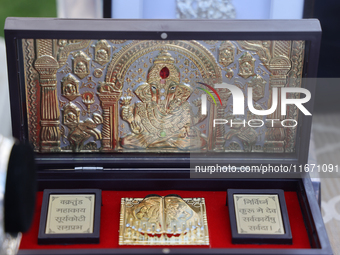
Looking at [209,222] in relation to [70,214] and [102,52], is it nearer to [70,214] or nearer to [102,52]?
[70,214]

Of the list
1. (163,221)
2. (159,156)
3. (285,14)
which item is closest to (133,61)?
(159,156)

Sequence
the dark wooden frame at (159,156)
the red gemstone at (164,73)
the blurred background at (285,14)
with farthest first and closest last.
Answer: the blurred background at (285,14)
the red gemstone at (164,73)
the dark wooden frame at (159,156)

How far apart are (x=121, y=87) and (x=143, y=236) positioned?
410mm

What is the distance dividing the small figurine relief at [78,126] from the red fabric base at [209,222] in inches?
6.7

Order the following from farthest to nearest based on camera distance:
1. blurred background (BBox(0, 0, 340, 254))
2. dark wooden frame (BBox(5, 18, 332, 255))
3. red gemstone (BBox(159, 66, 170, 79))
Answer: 1. blurred background (BBox(0, 0, 340, 254))
2. red gemstone (BBox(159, 66, 170, 79))
3. dark wooden frame (BBox(5, 18, 332, 255))

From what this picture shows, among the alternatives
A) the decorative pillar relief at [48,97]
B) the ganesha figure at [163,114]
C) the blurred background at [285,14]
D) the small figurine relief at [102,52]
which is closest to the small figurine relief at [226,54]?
the ganesha figure at [163,114]

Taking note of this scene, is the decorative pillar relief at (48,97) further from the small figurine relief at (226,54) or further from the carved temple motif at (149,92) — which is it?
the small figurine relief at (226,54)

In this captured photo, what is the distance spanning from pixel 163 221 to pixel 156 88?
1.20 ft

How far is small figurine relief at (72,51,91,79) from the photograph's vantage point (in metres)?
1.13

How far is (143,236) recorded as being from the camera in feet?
3.60

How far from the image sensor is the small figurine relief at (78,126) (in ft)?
3.93

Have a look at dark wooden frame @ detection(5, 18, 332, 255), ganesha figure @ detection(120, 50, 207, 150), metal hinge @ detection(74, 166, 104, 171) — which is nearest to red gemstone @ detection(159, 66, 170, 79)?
ganesha figure @ detection(120, 50, 207, 150)

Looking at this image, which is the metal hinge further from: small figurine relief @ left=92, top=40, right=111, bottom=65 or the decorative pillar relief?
small figurine relief @ left=92, top=40, right=111, bottom=65

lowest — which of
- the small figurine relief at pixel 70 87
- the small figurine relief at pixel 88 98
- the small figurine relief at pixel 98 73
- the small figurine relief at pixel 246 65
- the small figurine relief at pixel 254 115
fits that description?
the small figurine relief at pixel 254 115
